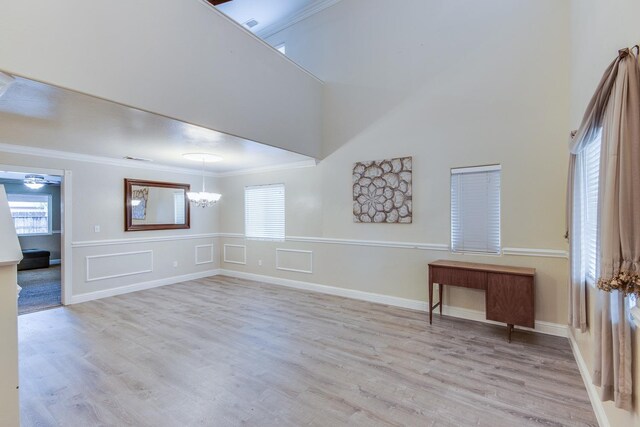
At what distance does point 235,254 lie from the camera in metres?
6.80

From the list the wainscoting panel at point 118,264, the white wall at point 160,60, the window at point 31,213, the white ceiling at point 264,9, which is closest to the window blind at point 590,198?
the white wall at point 160,60

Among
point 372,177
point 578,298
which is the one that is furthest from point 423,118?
point 578,298

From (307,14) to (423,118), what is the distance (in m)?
3.22

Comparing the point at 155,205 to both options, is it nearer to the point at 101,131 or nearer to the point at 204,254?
the point at 204,254

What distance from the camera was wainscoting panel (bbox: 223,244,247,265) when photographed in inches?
261

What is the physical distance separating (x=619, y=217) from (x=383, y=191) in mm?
3289

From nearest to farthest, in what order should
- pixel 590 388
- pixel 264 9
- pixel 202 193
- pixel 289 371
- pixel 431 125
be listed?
pixel 590 388 → pixel 289 371 → pixel 431 125 → pixel 202 193 → pixel 264 9

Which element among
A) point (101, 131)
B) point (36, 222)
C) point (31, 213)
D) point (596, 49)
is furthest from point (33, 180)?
point (596, 49)

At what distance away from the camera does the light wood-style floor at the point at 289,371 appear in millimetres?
2117

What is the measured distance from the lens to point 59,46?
2.22 metres

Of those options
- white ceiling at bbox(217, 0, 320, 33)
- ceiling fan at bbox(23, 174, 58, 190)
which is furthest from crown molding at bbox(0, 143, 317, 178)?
ceiling fan at bbox(23, 174, 58, 190)

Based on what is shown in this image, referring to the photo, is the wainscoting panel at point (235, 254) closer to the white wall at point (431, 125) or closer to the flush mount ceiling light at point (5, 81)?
the white wall at point (431, 125)

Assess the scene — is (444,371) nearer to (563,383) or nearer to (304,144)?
(563,383)

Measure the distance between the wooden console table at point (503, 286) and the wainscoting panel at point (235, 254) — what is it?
4445 mm
